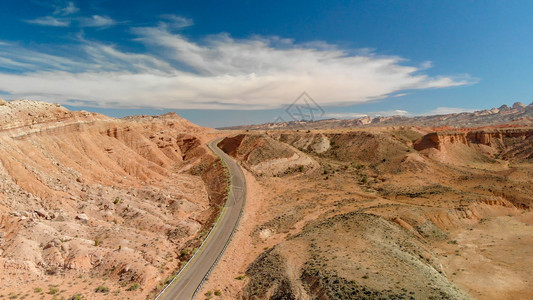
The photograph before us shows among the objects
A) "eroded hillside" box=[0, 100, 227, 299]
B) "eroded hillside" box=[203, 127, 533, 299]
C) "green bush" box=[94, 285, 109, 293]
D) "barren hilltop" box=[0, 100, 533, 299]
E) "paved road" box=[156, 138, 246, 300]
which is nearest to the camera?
"green bush" box=[94, 285, 109, 293]

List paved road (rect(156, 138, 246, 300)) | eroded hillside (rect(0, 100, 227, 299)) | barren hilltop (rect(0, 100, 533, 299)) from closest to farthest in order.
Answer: barren hilltop (rect(0, 100, 533, 299)) < eroded hillside (rect(0, 100, 227, 299)) < paved road (rect(156, 138, 246, 300))

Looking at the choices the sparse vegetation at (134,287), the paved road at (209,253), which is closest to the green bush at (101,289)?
the sparse vegetation at (134,287)

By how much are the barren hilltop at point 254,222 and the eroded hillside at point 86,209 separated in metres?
0.14

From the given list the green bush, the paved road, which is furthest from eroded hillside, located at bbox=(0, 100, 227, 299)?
the paved road

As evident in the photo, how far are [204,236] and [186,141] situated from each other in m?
57.5

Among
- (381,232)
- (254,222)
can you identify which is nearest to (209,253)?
(254,222)

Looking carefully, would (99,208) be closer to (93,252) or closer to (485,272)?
(93,252)

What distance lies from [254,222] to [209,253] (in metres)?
9.55

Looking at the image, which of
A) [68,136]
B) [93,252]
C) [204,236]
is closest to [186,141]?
[68,136]

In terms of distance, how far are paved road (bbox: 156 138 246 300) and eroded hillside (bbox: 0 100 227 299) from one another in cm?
142

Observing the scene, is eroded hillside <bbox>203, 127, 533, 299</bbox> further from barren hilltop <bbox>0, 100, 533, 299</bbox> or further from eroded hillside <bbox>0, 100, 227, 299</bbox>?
eroded hillside <bbox>0, 100, 227, 299</bbox>

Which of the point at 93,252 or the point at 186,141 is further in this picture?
the point at 186,141

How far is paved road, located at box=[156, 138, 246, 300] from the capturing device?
22750 mm

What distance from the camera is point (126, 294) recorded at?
21.5 meters
